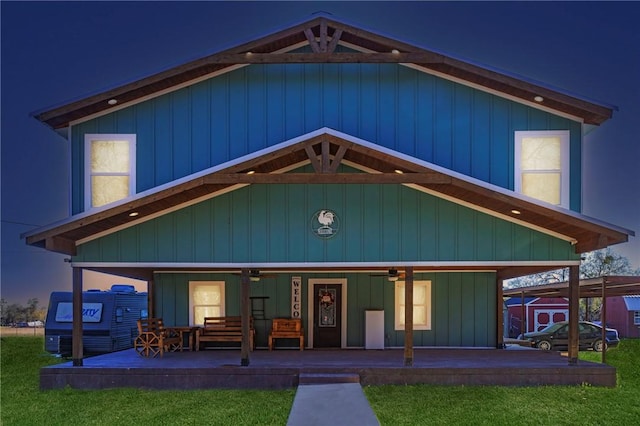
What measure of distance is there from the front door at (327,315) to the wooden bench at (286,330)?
2.46ft

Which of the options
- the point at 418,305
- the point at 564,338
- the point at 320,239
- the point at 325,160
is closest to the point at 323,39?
the point at 325,160

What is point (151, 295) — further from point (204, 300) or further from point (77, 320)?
point (77, 320)

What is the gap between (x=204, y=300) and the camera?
44.9 ft

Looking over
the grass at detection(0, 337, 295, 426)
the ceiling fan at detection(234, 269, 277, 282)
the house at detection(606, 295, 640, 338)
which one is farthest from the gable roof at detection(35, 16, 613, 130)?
the house at detection(606, 295, 640, 338)

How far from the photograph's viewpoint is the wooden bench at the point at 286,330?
12.7 metres

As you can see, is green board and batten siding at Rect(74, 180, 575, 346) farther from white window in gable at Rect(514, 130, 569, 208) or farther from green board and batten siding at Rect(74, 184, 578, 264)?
white window in gable at Rect(514, 130, 569, 208)

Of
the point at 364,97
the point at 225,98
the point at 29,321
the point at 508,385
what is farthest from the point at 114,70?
the point at 508,385

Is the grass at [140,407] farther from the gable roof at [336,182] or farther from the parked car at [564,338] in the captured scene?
the parked car at [564,338]

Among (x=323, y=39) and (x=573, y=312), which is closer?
(x=573, y=312)

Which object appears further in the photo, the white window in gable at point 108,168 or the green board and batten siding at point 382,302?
the green board and batten siding at point 382,302

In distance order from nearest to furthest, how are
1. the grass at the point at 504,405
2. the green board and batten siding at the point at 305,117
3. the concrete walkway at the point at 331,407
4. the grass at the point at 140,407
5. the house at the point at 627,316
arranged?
the concrete walkway at the point at 331,407, the grass at the point at 504,405, the grass at the point at 140,407, the green board and batten siding at the point at 305,117, the house at the point at 627,316

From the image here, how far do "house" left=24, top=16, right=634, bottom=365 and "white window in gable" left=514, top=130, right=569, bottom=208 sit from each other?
3 centimetres

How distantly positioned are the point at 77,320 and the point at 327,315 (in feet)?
20.3

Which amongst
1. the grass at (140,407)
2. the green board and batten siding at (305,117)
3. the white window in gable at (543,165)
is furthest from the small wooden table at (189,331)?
the white window in gable at (543,165)
